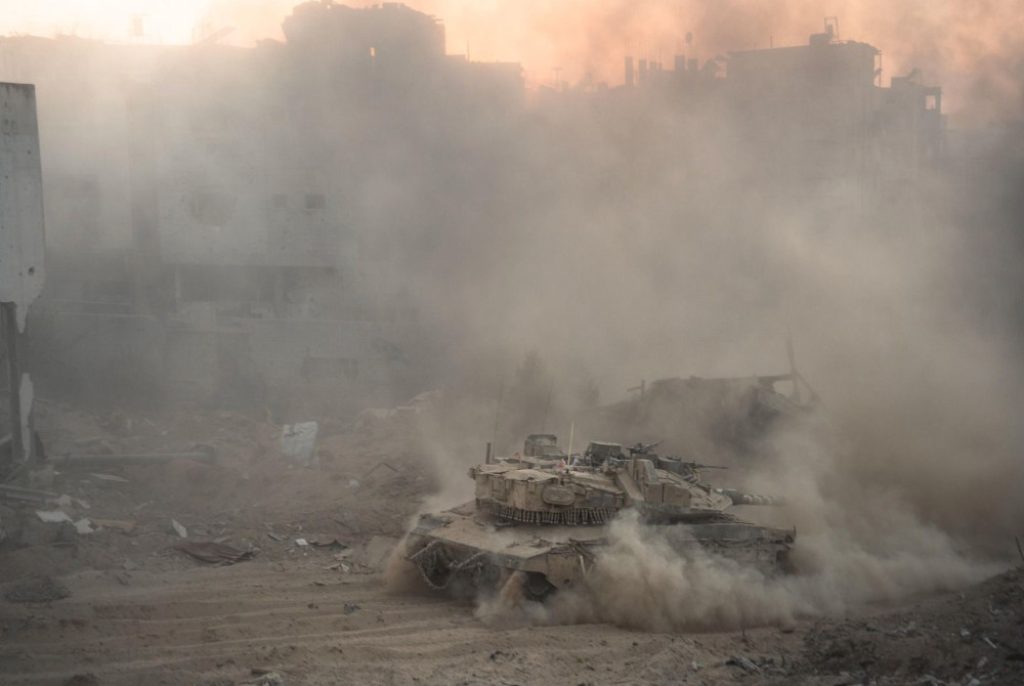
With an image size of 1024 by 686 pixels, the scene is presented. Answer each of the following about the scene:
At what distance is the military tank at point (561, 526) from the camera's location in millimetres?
12234

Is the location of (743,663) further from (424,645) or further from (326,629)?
(326,629)

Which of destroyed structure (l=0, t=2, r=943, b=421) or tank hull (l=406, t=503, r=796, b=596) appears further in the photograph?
destroyed structure (l=0, t=2, r=943, b=421)

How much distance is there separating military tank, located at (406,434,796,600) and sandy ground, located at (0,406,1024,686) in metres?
0.54

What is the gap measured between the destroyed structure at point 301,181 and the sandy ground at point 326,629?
34.0 feet

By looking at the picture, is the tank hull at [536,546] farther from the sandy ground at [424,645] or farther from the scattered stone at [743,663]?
the scattered stone at [743,663]

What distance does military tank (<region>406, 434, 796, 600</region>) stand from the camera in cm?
1223

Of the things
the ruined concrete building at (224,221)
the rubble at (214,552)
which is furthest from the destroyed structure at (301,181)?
the rubble at (214,552)

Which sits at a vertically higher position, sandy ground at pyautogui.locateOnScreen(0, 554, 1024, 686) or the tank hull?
the tank hull

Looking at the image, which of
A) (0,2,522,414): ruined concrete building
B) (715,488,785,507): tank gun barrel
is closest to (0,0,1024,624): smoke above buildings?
(0,2,522,414): ruined concrete building

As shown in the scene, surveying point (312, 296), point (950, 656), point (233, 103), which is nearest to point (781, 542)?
point (950, 656)

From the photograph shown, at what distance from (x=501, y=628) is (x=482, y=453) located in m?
7.76

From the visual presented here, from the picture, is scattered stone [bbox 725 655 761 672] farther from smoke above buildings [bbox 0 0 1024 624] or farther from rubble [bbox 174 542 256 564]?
smoke above buildings [bbox 0 0 1024 624]

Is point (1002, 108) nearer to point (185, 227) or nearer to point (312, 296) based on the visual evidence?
point (312, 296)

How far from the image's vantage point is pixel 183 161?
27.9 metres
